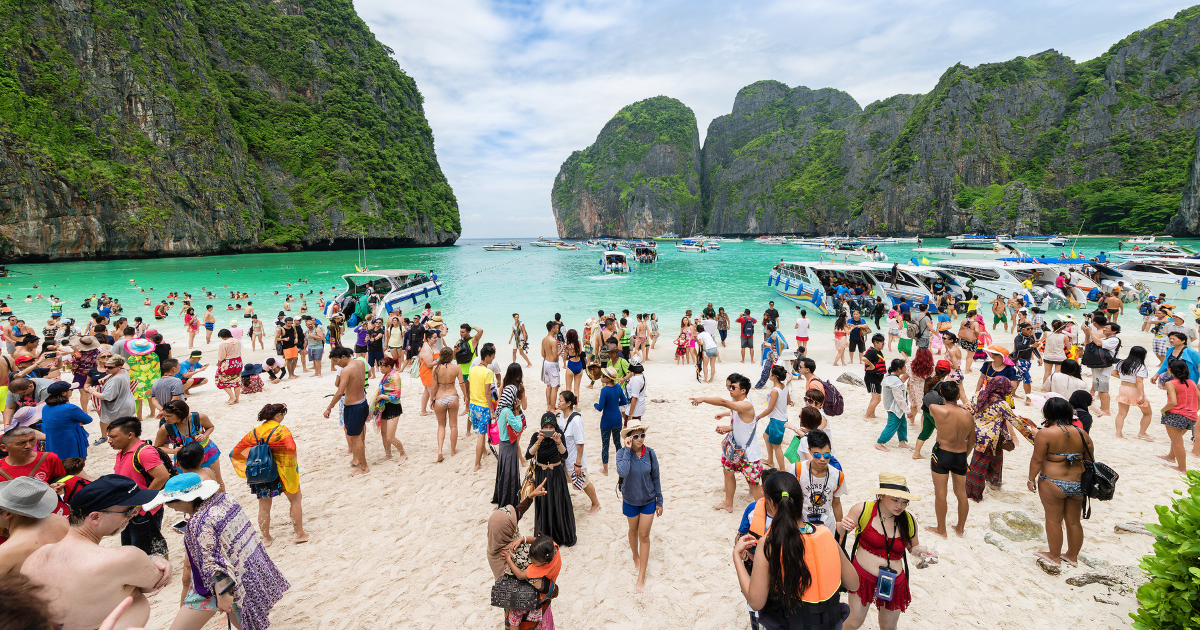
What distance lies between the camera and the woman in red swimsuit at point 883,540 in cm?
279

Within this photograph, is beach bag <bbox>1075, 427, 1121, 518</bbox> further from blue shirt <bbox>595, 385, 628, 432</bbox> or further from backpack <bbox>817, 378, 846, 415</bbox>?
blue shirt <bbox>595, 385, 628, 432</bbox>

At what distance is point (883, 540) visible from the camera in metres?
2.88

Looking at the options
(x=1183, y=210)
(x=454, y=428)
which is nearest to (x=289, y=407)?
(x=454, y=428)

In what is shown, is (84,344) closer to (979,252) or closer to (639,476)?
(639,476)

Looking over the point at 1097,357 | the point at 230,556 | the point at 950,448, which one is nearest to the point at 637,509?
the point at 230,556

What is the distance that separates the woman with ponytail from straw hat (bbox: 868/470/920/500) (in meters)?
0.65

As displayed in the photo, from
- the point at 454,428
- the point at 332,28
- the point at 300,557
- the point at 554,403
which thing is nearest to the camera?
the point at 300,557

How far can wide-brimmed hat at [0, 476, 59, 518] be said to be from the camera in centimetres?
231

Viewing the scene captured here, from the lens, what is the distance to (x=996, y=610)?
3.73 m

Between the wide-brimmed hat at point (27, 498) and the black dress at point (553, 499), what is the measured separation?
2877 millimetres

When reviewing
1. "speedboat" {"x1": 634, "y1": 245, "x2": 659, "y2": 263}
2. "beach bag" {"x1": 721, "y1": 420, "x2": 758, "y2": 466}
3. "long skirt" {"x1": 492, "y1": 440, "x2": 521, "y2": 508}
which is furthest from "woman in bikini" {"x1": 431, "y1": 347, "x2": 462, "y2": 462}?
"speedboat" {"x1": 634, "y1": 245, "x2": 659, "y2": 263}

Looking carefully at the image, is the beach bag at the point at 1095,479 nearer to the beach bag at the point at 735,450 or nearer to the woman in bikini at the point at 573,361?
the beach bag at the point at 735,450

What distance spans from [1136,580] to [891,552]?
2.95 metres

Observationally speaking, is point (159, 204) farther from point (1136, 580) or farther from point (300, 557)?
point (1136, 580)
